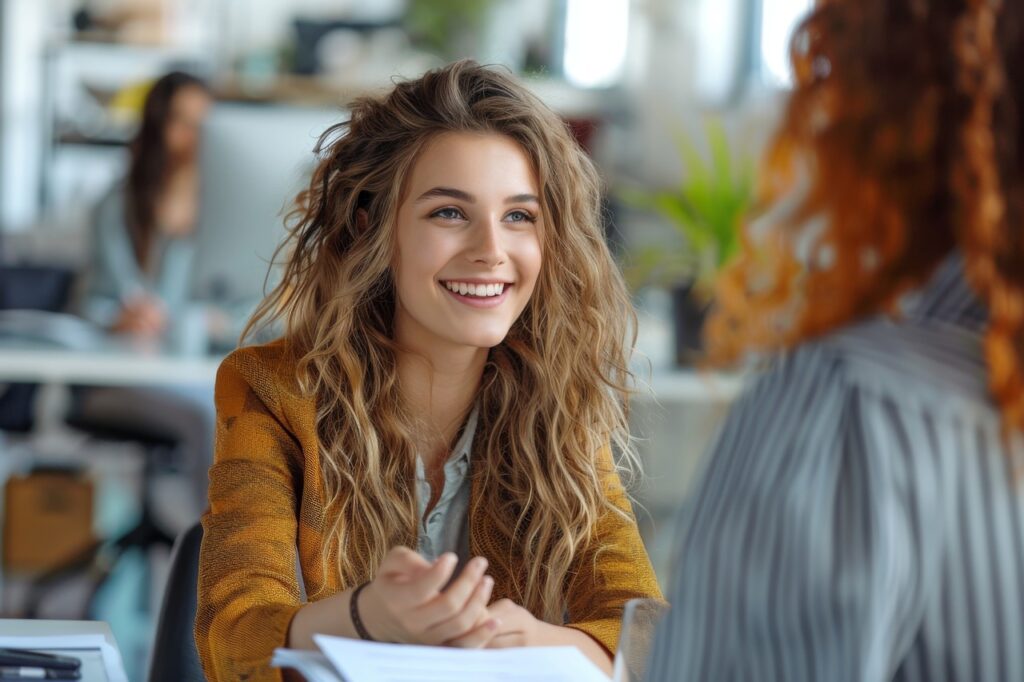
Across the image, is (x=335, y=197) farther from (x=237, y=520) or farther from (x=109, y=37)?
(x=109, y=37)

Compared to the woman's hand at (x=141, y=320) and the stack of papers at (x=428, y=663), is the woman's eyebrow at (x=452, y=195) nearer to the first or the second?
the stack of papers at (x=428, y=663)

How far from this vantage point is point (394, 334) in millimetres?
1518

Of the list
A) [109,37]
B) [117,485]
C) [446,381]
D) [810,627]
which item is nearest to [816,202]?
[810,627]

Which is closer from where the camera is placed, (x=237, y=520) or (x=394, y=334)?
(x=237, y=520)

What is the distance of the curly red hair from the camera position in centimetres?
66

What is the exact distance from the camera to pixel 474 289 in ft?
4.69

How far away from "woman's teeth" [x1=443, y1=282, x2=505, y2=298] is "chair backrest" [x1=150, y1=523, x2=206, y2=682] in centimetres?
38

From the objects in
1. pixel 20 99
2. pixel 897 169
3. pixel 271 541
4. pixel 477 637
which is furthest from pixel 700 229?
pixel 20 99

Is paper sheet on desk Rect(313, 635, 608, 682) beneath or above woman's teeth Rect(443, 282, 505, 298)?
beneath

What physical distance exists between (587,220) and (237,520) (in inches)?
21.9

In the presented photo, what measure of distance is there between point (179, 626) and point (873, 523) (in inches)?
34.0

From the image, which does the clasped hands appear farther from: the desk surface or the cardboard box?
the cardboard box

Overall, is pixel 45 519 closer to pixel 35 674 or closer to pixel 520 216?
pixel 520 216

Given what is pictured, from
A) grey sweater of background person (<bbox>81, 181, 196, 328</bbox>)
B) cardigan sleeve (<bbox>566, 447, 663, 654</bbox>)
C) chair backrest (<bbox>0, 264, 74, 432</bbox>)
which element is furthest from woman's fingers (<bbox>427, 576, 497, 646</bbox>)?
chair backrest (<bbox>0, 264, 74, 432</bbox>)
